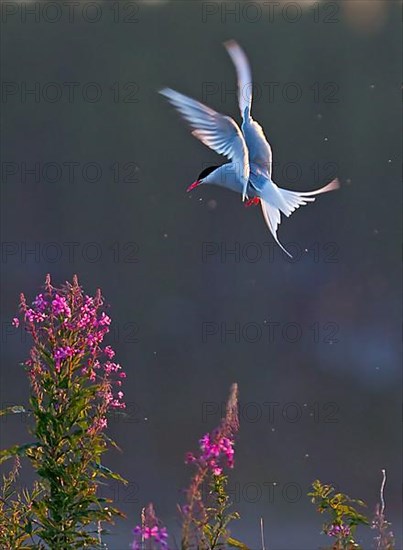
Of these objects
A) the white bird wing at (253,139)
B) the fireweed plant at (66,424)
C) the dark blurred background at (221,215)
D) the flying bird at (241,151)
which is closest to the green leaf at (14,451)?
the fireweed plant at (66,424)

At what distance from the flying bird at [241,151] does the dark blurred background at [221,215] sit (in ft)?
4.18

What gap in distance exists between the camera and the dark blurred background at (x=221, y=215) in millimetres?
3703

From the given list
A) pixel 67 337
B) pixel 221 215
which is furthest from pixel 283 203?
pixel 221 215

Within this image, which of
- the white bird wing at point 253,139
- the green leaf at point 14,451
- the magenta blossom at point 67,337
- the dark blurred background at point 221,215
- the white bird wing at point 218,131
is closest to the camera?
the green leaf at point 14,451

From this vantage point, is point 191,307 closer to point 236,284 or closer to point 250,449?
point 236,284

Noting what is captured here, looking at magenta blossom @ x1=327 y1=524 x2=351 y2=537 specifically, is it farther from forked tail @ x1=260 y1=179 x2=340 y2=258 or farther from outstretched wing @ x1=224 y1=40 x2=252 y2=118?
outstretched wing @ x1=224 y1=40 x2=252 y2=118

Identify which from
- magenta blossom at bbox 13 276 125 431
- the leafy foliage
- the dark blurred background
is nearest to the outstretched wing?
magenta blossom at bbox 13 276 125 431

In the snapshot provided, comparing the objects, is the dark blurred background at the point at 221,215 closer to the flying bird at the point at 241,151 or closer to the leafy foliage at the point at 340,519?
the flying bird at the point at 241,151

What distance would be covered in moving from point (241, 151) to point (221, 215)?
1466mm

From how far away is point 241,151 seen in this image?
2.28 meters

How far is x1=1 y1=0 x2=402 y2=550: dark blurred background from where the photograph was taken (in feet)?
12.1

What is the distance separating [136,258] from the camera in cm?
373

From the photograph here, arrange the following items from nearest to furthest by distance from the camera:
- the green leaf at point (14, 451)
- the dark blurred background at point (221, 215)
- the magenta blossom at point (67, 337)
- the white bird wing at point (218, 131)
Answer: the green leaf at point (14, 451)
the magenta blossom at point (67, 337)
the white bird wing at point (218, 131)
the dark blurred background at point (221, 215)

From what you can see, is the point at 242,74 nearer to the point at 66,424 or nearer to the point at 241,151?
the point at 241,151
